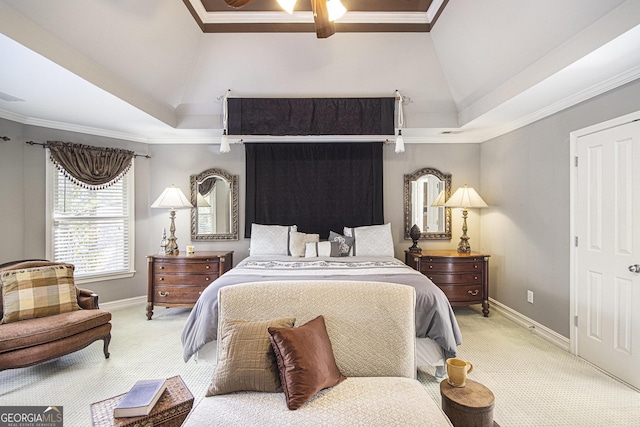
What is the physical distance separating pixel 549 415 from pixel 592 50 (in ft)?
8.18

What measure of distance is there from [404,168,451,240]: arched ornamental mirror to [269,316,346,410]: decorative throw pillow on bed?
310 cm

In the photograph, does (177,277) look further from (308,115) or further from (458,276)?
(458,276)

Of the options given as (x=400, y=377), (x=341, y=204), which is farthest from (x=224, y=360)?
(x=341, y=204)

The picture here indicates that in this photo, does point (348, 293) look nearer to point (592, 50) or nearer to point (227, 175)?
point (592, 50)

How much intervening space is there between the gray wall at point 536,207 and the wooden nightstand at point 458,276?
1.09 ft

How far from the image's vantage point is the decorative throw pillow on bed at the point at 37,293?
2475 millimetres

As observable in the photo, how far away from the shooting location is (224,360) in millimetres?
1513

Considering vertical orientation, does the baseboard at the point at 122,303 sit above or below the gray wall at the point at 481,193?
below

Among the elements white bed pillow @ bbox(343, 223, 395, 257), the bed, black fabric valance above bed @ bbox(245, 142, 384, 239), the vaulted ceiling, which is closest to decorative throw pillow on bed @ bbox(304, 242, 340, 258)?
the bed

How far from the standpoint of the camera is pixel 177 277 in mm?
3693

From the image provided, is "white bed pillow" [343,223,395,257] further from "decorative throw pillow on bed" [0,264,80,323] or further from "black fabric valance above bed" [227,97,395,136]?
"decorative throw pillow on bed" [0,264,80,323]

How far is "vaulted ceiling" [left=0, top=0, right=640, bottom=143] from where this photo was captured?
2129 mm

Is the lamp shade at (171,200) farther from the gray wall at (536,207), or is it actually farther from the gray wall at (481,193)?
the gray wall at (536,207)

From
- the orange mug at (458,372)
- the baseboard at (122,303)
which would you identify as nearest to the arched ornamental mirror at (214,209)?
the baseboard at (122,303)
